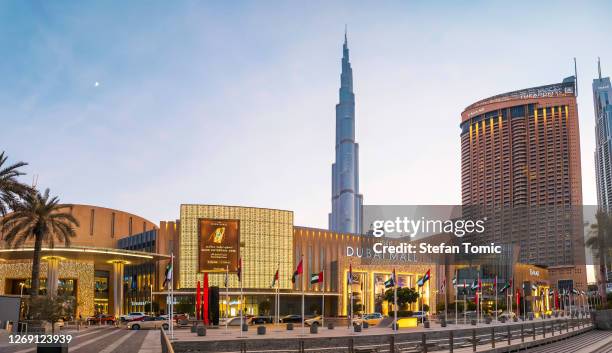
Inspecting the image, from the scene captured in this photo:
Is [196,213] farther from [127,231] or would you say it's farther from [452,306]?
[452,306]

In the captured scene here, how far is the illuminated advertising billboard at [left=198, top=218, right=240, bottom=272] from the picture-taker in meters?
115

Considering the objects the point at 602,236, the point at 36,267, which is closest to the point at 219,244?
the point at 36,267

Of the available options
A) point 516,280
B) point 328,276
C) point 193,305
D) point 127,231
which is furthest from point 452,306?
→ point 127,231

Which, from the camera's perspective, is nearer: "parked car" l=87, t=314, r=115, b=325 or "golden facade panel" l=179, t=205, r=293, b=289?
"parked car" l=87, t=314, r=115, b=325

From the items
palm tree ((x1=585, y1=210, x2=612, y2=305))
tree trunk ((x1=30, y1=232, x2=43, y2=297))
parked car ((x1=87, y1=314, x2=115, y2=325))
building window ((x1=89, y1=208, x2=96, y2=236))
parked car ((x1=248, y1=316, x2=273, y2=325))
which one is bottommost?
parked car ((x1=87, y1=314, x2=115, y2=325))

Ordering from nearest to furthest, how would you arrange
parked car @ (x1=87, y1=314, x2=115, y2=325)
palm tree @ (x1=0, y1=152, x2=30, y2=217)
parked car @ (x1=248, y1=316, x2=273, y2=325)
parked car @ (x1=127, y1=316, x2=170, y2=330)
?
palm tree @ (x1=0, y1=152, x2=30, y2=217)
parked car @ (x1=127, y1=316, x2=170, y2=330)
parked car @ (x1=248, y1=316, x2=273, y2=325)
parked car @ (x1=87, y1=314, x2=115, y2=325)

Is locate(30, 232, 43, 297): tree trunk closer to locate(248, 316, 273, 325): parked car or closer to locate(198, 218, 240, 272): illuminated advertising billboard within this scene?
locate(248, 316, 273, 325): parked car

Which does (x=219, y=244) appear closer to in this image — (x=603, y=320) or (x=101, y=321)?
(x=101, y=321)

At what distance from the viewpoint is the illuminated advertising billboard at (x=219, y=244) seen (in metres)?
115

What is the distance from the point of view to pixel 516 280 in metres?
183

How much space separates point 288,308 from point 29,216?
7157 centimetres

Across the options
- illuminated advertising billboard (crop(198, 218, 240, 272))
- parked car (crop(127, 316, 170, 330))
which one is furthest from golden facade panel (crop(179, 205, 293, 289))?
parked car (crop(127, 316, 170, 330))

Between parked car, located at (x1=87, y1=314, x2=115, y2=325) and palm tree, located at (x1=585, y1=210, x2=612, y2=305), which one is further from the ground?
palm tree, located at (x1=585, y1=210, x2=612, y2=305)

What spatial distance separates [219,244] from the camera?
116562 mm
